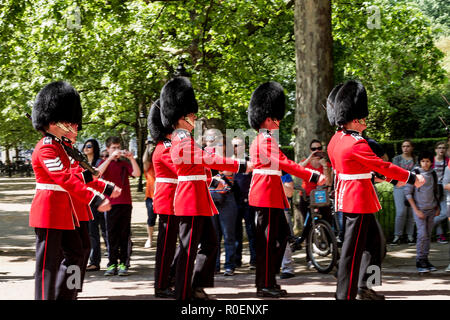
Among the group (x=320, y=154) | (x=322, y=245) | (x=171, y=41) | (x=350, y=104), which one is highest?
(x=171, y=41)

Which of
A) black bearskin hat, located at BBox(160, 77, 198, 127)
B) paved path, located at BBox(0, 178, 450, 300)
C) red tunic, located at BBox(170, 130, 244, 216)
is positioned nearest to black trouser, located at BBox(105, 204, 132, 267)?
paved path, located at BBox(0, 178, 450, 300)

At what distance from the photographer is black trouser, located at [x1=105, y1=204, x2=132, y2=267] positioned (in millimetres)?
9016

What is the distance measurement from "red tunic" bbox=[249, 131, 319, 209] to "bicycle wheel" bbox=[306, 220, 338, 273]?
5.04ft

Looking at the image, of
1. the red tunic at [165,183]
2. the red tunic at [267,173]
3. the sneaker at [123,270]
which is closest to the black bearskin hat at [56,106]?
the red tunic at [165,183]

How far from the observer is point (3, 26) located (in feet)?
41.5

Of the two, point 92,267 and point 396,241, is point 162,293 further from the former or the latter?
point 396,241

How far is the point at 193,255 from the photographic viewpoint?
6.44 metres

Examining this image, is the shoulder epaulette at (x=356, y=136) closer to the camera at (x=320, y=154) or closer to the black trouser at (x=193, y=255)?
the black trouser at (x=193, y=255)

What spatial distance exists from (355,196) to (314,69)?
4.92 metres

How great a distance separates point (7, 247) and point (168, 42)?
790 centimetres

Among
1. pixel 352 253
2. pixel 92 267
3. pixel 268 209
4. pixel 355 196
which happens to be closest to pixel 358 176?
pixel 355 196

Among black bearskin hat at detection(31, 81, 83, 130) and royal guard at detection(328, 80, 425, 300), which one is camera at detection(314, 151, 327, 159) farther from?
black bearskin hat at detection(31, 81, 83, 130)
